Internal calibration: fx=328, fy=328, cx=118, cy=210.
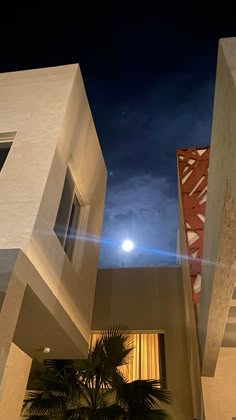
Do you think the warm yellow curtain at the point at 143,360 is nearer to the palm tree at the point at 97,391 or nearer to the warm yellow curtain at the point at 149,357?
the warm yellow curtain at the point at 149,357

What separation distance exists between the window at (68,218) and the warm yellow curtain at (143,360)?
3.85 metres

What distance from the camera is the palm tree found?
15.9ft

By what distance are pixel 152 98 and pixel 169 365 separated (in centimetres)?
1352

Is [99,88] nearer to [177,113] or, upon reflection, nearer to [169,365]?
[177,113]

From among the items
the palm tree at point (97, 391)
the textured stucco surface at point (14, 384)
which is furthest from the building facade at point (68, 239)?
the palm tree at point (97, 391)

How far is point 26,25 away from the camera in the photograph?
26.5 ft

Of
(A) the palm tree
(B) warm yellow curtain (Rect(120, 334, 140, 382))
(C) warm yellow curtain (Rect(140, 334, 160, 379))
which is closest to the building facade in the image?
(C) warm yellow curtain (Rect(140, 334, 160, 379))

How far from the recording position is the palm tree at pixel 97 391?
4856mm

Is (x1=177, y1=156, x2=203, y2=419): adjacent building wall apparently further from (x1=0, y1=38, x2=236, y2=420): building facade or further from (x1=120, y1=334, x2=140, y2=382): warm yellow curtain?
(x1=120, y1=334, x2=140, y2=382): warm yellow curtain

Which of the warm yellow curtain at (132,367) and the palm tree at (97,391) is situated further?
the warm yellow curtain at (132,367)

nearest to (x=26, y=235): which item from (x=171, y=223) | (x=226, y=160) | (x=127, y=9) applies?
(x=226, y=160)

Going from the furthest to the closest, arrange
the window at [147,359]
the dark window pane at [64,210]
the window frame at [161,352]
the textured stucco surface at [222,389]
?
the window at [147,359] < the window frame at [161,352] < the textured stucco surface at [222,389] < the dark window pane at [64,210]

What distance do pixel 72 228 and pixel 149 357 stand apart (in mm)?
4564

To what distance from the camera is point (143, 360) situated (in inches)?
315
